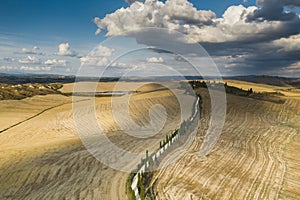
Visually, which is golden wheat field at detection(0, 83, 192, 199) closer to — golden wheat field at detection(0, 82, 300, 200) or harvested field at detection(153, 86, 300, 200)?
golden wheat field at detection(0, 82, 300, 200)

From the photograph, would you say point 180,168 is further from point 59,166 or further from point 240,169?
point 59,166

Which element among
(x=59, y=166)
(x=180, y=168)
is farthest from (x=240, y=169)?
(x=59, y=166)

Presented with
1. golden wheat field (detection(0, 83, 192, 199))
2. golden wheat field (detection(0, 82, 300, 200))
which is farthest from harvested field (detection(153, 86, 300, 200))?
golden wheat field (detection(0, 83, 192, 199))

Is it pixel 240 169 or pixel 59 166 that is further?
pixel 59 166

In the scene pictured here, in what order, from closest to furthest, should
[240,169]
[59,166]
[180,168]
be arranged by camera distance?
[180,168] < [240,169] < [59,166]

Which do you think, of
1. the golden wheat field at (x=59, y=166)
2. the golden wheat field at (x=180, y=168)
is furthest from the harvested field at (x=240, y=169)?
the golden wheat field at (x=59, y=166)

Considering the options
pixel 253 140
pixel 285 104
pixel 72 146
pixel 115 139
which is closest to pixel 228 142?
pixel 253 140

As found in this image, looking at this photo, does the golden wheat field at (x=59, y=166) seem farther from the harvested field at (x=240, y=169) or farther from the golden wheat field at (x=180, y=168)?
the harvested field at (x=240, y=169)

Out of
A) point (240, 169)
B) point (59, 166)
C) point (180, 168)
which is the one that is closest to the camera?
point (180, 168)

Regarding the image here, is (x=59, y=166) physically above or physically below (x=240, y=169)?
below
